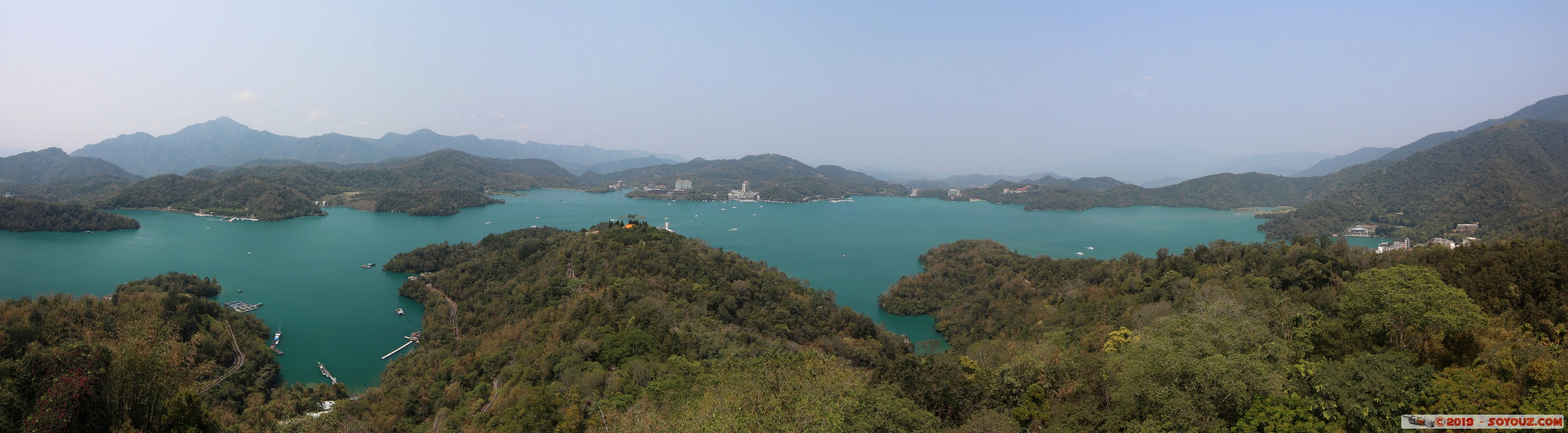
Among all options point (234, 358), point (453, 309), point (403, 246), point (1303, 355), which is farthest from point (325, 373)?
point (1303, 355)

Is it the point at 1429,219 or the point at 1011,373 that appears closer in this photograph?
the point at 1011,373

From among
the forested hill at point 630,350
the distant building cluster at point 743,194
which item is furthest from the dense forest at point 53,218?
the distant building cluster at point 743,194

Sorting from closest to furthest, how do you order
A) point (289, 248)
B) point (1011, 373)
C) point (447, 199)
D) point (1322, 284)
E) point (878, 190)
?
1. point (1011, 373)
2. point (1322, 284)
3. point (289, 248)
4. point (447, 199)
5. point (878, 190)

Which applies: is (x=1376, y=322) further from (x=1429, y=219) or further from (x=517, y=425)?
(x=1429, y=219)

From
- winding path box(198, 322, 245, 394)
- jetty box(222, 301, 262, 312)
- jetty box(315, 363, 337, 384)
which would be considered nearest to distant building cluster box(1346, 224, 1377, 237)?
jetty box(315, 363, 337, 384)

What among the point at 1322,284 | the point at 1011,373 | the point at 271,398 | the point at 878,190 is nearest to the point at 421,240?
the point at 271,398

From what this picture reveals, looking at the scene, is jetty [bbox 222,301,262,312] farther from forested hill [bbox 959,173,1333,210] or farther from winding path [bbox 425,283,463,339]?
forested hill [bbox 959,173,1333,210]

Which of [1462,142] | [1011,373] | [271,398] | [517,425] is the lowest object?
[271,398]
